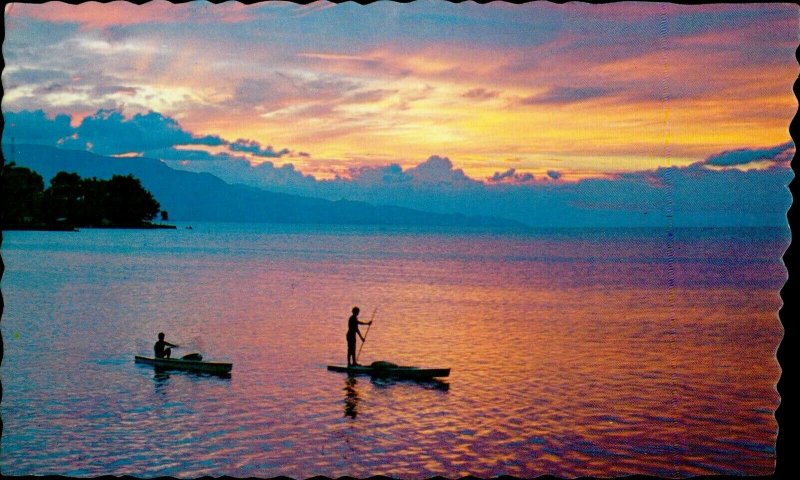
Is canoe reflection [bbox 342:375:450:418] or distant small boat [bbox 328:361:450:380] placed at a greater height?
distant small boat [bbox 328:361:450:380]

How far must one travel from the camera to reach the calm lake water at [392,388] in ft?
58.7

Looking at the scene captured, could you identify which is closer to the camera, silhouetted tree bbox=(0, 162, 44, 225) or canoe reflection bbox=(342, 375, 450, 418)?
canoe reflection bbox=(342, 375, 450, 418)

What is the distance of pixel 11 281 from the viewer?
7200 centimetres

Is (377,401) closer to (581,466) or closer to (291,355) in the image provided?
(581,466)

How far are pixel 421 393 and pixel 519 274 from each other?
72692mm

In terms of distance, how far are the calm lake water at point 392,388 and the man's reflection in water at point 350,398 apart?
13 centimetres

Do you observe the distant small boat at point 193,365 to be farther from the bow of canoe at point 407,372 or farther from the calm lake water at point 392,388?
the bow of canoe at point 407,372

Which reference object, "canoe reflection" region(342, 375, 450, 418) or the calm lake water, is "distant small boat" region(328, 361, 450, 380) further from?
the calm lake water

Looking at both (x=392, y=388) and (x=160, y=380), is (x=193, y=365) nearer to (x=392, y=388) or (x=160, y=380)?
(x=160, y=380)

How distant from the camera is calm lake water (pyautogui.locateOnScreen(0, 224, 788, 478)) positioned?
17906 mm

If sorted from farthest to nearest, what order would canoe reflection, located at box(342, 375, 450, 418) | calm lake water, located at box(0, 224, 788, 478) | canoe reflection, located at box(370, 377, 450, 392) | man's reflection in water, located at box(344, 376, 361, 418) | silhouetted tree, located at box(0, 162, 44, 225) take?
silhouetted tree, located at box(0, 162, 44, 225)
canoe reflection, located at box(370, 377, 450, 392)
canoe reflection, located at box(342, 375, 450, 418)
man's reflection in water, located at box(344, 376, 361, 418)
calm lake water, located at box(0, 224, 788, 478)

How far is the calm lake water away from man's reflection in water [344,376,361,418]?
5.3 inches

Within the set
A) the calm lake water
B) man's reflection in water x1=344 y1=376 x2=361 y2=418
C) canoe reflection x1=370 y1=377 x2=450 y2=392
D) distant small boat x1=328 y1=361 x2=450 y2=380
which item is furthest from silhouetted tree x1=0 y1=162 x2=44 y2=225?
canoe reflection x1=370 y1=377 x2=450 y2=392

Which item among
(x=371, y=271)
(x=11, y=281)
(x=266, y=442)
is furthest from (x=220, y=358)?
(x=371, y=271)
